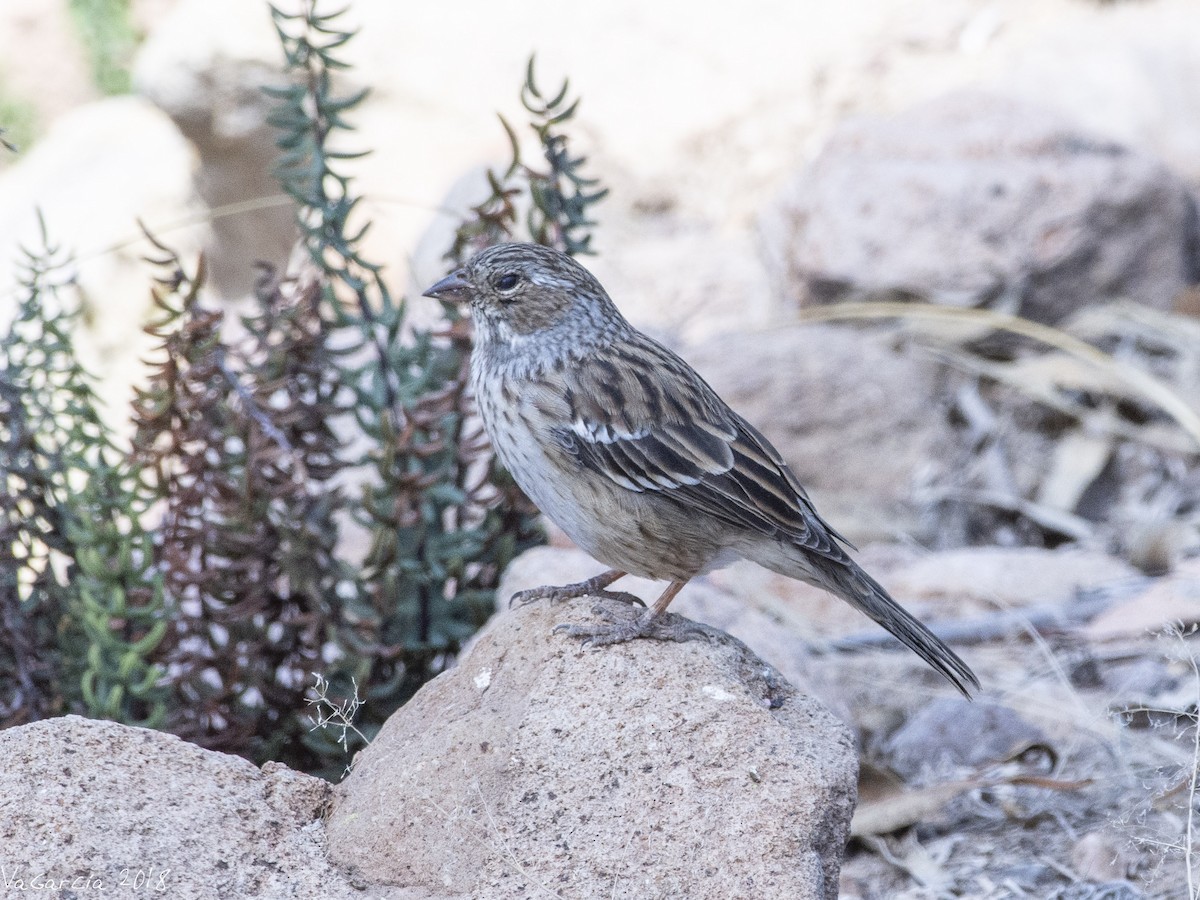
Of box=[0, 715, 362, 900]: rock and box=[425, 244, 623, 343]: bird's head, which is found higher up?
box=[425, 244, 623, 343]: bird's head

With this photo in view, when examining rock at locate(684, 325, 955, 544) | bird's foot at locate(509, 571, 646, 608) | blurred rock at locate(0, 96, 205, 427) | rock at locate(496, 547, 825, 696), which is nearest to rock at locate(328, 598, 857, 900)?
bird's foot at locate(509, 571, 646, 608)

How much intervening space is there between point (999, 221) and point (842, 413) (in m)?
1.43

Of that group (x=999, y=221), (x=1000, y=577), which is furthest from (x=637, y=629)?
(x=999, y=221)

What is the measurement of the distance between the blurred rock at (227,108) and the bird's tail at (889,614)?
27.3 ft

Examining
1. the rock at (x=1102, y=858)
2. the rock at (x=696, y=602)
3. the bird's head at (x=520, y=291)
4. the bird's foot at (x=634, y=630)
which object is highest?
the bird's head at (x=520, y=291)

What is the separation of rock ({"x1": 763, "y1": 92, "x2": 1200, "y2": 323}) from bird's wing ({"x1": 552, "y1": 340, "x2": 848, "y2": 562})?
407 cm

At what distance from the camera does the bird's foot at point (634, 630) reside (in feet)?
11.0

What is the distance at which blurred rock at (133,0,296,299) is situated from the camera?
11.8m

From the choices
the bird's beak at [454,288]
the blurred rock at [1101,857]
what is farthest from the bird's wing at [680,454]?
the blurred rock at [1101,857]

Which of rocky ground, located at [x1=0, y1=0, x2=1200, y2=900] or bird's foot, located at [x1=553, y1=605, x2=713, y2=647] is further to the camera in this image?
bird's foot, located at [x1=553, y1=605, x2=713, y2=647]

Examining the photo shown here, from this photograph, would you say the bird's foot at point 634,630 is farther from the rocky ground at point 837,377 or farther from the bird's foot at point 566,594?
the bird's foot at point 566,594

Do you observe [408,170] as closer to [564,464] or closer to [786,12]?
[786,12]

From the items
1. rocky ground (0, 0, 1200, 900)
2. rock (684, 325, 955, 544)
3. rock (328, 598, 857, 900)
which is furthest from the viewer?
rock (684, 325, 955, 544)

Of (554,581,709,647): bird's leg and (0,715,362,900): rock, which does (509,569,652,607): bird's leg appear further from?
(0,715,362,900): rock
